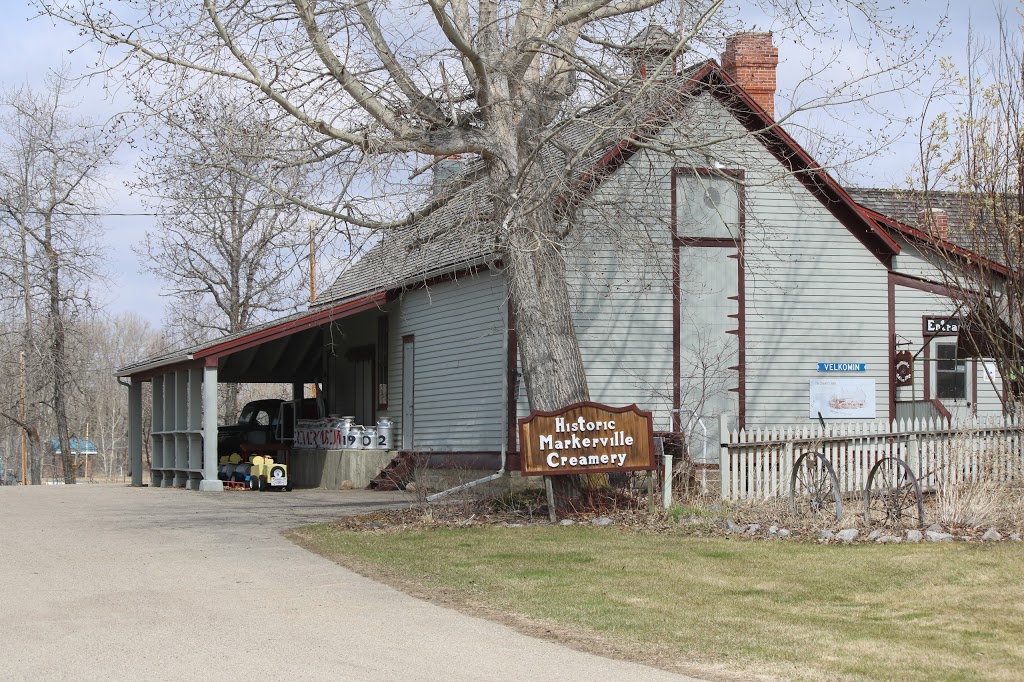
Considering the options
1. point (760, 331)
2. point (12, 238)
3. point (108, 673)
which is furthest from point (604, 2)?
point (12, 238)

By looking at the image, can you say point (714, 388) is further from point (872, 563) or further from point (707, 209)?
point (872, 563)

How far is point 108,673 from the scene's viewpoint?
270 inches

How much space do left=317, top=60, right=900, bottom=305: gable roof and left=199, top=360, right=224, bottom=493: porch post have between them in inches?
133

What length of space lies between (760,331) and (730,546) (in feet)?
28.9

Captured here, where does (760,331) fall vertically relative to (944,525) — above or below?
above

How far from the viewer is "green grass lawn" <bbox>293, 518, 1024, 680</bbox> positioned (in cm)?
743

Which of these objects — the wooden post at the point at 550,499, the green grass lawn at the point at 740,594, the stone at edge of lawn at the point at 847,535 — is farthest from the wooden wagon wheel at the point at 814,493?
the wooden post at the point at 550,499

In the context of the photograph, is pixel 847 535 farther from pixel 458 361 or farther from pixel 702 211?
pixel 458 361

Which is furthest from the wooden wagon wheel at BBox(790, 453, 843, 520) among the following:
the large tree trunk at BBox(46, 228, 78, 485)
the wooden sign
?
the large tree trunk at BBox(46, 228, 78, 485)

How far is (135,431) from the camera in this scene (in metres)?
28.8

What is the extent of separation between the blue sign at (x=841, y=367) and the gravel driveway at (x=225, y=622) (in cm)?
1108

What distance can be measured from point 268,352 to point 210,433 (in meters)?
7.41

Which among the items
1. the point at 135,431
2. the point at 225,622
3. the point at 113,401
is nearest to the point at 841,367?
the point at 225,622

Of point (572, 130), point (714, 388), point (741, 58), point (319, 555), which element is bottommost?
point (319, 555)
